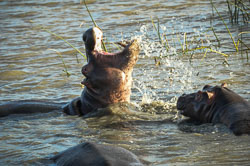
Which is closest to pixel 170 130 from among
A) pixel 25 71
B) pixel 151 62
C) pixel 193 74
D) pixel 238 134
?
pixel 238 134

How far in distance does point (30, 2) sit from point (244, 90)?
479 inches

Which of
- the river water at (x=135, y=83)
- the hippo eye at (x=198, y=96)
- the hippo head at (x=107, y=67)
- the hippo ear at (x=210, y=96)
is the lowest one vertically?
the river water at (x=135, y=83)

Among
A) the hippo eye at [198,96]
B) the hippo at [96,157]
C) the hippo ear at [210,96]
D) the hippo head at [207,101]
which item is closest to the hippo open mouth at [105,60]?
the hippo head at [207,101]

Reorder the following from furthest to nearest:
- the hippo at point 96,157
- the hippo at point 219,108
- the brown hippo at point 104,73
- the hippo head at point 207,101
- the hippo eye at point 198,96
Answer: the brown hippo at point 104,73
the hippo eye at point 198,96
the hippo head at point 207,101
the hippo at point 219,108
the hippo at point 96,157

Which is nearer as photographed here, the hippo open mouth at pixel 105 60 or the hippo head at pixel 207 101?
the hippo head at pixel 207 101

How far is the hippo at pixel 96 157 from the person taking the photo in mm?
3656

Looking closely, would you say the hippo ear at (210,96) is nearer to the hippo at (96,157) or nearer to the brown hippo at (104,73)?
the brown hippo at (104,73)

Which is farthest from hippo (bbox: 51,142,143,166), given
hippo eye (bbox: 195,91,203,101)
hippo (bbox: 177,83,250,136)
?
hippo eye (bbox: 195,91,203,101)

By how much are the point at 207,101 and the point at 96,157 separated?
5.85 feet

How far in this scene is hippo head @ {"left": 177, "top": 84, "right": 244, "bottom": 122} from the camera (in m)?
4.95

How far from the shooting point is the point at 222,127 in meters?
4.84

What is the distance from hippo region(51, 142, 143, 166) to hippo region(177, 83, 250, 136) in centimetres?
117

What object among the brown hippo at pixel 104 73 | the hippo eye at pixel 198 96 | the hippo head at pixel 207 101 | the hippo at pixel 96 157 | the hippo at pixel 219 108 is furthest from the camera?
the brown hippo at pixel 104 73

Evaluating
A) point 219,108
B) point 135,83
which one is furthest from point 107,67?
point 135,83
